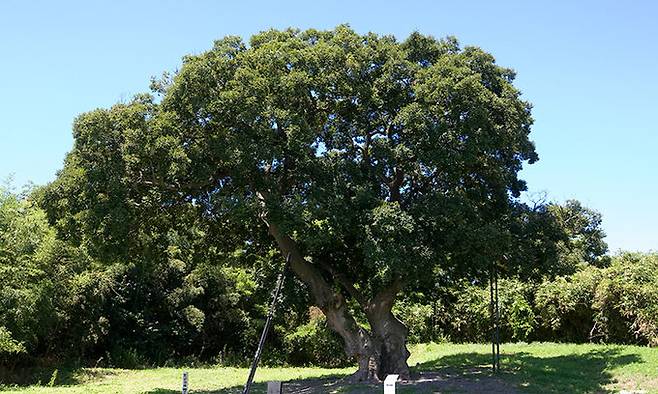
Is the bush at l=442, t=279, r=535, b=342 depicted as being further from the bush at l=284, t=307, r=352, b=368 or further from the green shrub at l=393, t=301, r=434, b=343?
the bush at l=284, t=307, r=352, b=368

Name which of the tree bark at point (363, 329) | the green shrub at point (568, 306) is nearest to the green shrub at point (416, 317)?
the green shrub at point (568, 306)

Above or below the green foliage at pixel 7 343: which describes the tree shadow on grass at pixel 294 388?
below

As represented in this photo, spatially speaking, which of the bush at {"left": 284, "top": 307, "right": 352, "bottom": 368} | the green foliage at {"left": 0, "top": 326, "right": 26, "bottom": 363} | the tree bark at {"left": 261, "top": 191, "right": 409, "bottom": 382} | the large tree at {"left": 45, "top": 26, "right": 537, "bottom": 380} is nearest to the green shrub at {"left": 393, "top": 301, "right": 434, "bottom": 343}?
the bush at {"left": 284, "top": 307, "right": 352, "bottom": 368}

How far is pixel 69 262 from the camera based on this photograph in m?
19.9

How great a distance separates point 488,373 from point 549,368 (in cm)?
154

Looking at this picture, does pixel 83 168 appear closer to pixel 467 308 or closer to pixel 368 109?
pixel 368 109

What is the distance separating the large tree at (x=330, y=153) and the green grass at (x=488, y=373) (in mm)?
2879

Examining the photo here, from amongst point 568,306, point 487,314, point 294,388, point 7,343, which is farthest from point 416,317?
point 7,343

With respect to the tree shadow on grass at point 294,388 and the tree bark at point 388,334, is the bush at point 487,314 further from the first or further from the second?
the tree shadow on grass at point 294,388

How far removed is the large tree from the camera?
12.2 m

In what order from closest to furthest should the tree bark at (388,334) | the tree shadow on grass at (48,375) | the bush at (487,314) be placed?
the tree bark at (388,334) < the tree shadow on grass at (48,375) < the bush at (487,314)

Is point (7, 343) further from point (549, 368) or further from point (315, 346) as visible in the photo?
point (549, 368)

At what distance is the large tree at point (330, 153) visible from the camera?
12.2 metres

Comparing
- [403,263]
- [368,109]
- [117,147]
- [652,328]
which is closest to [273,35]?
[368,109]
